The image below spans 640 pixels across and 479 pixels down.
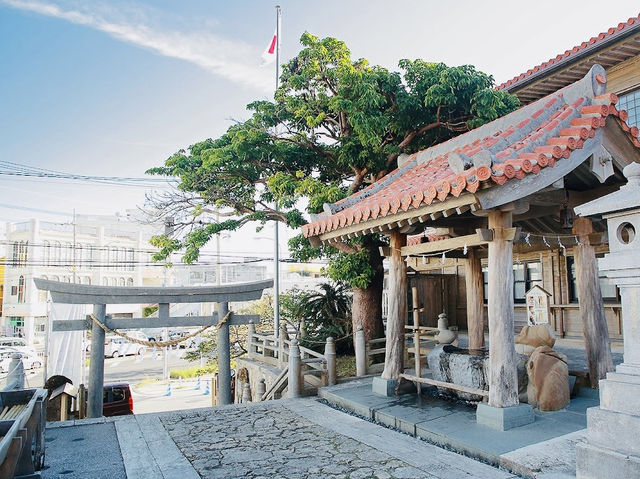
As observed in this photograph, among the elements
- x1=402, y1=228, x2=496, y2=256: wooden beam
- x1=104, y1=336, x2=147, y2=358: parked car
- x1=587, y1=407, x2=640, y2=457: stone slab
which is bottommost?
x1=104, y1=336, x2=147, y2=358: parked car

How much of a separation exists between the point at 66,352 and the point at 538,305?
50.9 ft

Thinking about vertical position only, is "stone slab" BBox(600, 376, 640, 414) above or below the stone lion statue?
above

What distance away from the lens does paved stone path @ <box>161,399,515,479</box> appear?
5.29 metres

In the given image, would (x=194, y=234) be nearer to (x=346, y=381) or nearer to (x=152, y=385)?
(x=346, y=381)

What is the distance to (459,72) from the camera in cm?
1090

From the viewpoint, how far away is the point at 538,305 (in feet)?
35.0

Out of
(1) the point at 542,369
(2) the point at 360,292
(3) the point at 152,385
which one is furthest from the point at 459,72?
(3) the point at 152,385

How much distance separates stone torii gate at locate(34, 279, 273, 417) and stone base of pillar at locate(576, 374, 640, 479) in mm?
8283

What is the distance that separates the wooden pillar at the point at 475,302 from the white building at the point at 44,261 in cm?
3258

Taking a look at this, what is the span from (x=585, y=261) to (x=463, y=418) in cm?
341

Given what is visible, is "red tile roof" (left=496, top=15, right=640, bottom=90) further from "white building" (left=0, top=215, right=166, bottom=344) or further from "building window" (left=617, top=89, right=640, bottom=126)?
"white building" (left=0, top=215, right=166, bottom=344)

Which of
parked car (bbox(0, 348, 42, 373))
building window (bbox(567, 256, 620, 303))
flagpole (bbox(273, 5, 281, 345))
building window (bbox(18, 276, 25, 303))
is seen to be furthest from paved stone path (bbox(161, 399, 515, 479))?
building window (bbox(18, 276, 25, 303))

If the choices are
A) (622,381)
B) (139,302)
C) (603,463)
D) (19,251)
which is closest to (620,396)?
(622,381)

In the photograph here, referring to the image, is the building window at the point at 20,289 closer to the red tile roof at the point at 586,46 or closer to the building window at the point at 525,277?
the building window at the point at 525,277
